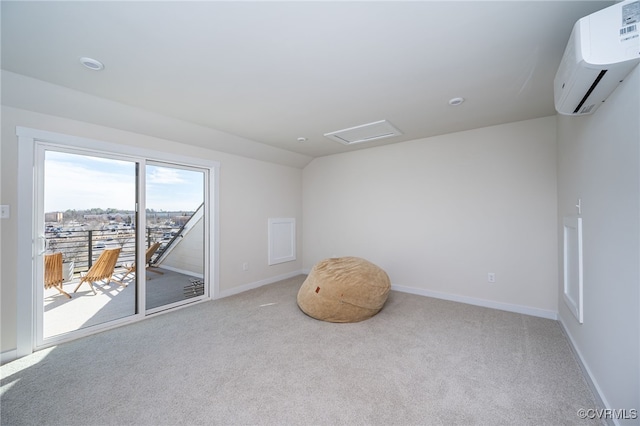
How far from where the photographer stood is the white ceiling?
1.47 m

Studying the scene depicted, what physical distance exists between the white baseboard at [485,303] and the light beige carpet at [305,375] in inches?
6.1

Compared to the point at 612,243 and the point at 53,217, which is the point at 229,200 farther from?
the point at 612,243

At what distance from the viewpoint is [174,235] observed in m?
3.61

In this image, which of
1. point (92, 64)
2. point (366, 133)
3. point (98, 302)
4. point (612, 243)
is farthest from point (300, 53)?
point (98, 302)

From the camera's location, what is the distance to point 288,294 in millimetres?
4039

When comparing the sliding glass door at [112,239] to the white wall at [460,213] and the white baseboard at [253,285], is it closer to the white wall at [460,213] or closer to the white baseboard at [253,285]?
the white baseboard at [253,285]

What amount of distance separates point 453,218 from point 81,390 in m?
4.34

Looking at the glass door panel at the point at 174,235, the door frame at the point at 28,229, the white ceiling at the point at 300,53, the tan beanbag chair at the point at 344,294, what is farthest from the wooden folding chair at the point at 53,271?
the tan beanbag chair at the point at 344,294

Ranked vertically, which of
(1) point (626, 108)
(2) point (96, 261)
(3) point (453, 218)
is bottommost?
(2) point (96, 261)

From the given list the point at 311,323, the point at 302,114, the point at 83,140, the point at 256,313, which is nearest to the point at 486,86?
the point at 302,114

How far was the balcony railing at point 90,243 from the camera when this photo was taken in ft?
8.52

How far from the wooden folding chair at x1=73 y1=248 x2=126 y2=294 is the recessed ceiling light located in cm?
196

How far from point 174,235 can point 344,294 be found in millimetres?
2503

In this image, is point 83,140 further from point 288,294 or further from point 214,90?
point 288,294
